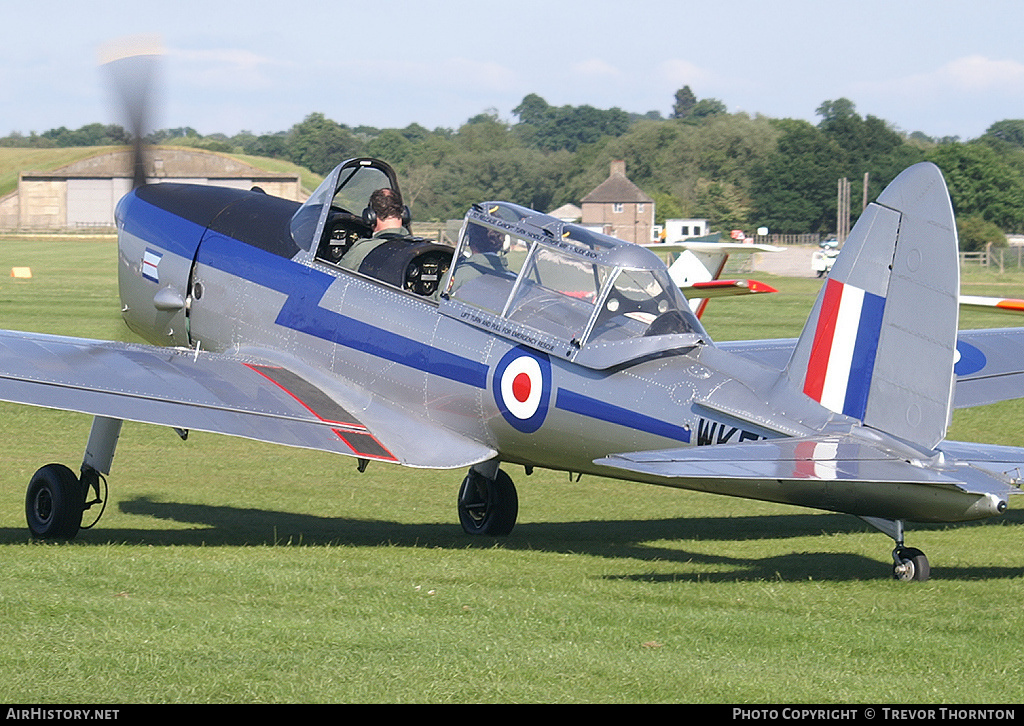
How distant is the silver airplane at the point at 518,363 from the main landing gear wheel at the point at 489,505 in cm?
2

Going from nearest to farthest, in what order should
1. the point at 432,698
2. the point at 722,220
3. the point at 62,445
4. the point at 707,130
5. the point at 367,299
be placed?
the point at 432,698, the point at 367,299, the point at 62,445, the point at 722,220, the point at 707,130

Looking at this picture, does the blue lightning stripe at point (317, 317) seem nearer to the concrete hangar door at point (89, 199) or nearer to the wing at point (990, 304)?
the wing at point (990, 304)

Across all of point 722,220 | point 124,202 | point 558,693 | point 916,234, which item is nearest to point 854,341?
point 916,234

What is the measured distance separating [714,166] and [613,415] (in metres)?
124

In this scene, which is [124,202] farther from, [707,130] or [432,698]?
[707,130]

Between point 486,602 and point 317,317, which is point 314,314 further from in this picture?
point 486,602

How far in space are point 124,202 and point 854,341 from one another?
687cm

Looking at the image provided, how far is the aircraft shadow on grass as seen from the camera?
817cm

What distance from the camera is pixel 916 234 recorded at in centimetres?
712

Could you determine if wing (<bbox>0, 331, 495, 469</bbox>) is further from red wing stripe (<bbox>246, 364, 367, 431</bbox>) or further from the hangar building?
the hangar building

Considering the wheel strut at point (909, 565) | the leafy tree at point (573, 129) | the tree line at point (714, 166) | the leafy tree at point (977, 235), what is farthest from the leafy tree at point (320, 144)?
the wheel strut at point (909, 565)

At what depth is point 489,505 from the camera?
9.97 meters

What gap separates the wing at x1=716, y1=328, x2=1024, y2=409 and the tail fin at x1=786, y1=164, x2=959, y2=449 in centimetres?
291

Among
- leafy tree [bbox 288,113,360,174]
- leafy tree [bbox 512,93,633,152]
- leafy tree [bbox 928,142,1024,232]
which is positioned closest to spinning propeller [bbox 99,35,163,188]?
leafy tree [bbox 928,142,1024,232]
